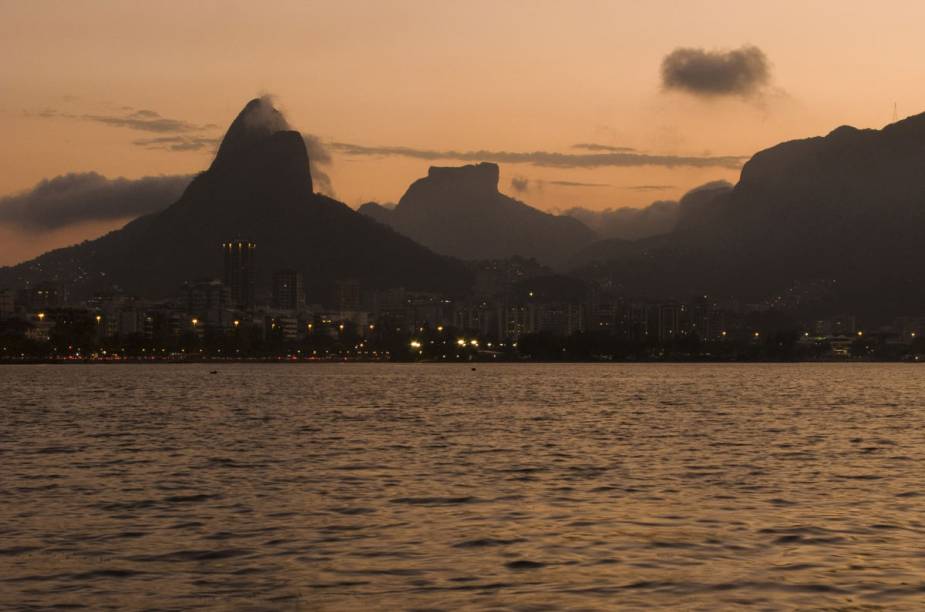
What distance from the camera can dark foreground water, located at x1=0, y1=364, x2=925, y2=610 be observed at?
2689cm

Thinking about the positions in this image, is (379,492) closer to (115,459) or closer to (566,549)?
(566,549)

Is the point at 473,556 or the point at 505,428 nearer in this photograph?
the point at 473,556

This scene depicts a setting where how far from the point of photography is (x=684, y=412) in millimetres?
105562

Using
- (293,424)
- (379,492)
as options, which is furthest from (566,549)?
(293,424)

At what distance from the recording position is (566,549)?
31906 millimetres

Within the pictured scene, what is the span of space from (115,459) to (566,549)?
106 feet

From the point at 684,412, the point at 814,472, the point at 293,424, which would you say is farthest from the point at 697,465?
the point at 684,412

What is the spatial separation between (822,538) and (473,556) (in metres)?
9.58

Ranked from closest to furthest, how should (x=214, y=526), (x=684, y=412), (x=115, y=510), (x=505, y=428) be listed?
1. (x=214, y=526)
2. (x=115, y=510)
3. (x=505, y=428)
4. (x=684, y=412)

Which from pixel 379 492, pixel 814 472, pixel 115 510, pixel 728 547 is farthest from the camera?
pixel 814 472

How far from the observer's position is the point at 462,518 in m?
37.8

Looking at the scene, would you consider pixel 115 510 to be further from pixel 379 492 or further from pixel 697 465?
pixel 697 465

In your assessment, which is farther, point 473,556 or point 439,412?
point 439,412

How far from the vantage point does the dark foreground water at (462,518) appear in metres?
26.9
